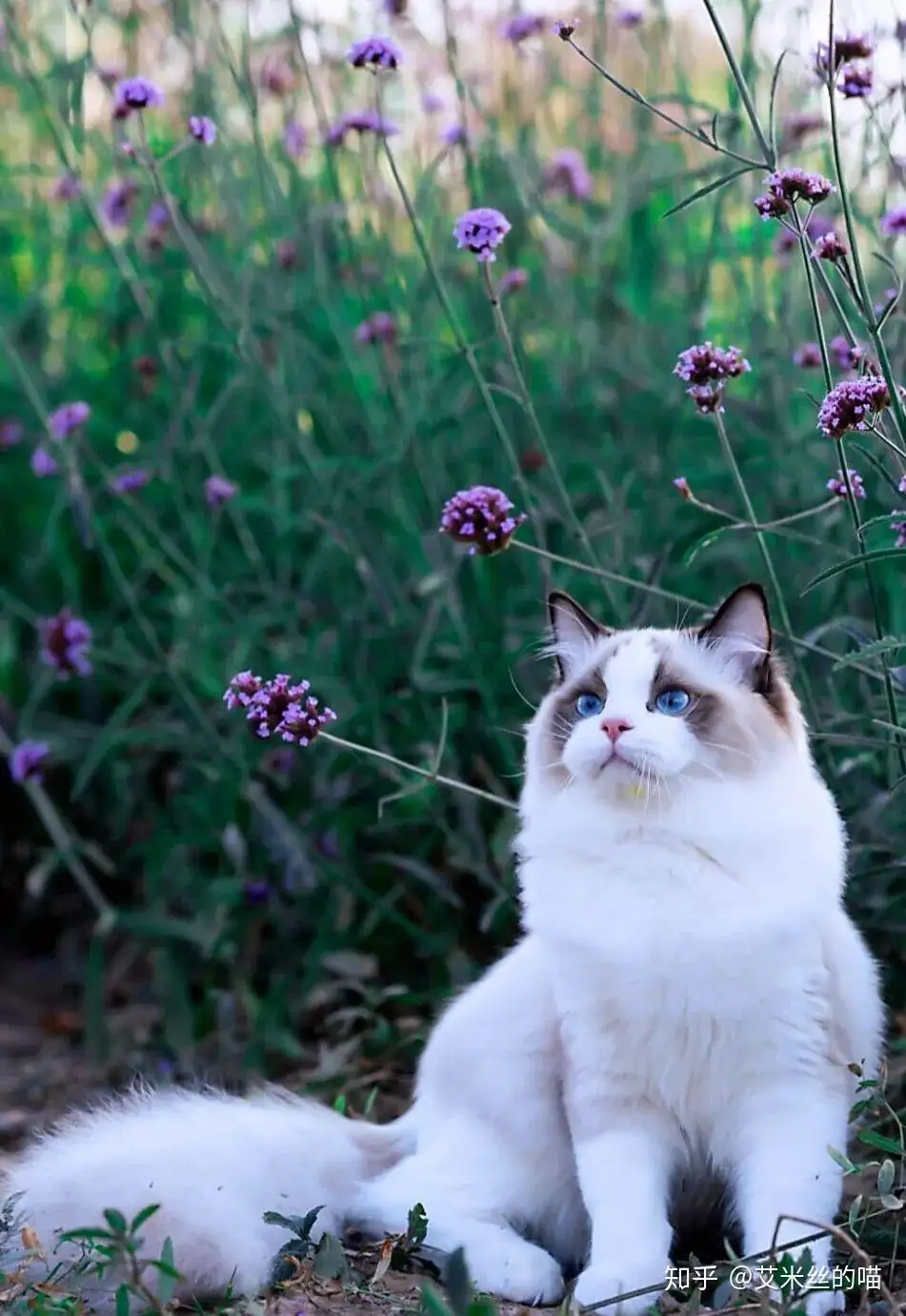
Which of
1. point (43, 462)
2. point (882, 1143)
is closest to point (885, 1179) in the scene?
point (882, 1143)

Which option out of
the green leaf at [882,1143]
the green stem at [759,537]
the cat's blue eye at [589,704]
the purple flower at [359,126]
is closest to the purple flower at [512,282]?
the purple flower at [359,126]

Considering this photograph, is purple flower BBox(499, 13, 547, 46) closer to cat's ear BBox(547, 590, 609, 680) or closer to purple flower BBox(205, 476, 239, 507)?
purple flower BBox(205, 476, 239, 507)

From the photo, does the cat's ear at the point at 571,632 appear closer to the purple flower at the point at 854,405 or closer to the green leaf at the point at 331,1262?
the purple flower at the point at 854,405

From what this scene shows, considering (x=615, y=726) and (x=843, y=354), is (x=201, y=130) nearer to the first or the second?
(x=843, y=354)

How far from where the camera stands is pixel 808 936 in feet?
6.37

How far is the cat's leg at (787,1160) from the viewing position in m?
1.88

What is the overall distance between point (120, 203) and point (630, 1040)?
2.17m

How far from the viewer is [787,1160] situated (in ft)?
6.23

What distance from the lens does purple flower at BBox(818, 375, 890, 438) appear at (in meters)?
1.82

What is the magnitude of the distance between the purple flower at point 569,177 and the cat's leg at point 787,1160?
6.68 ft

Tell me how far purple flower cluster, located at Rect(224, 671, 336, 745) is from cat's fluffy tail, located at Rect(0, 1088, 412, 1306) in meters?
0.55

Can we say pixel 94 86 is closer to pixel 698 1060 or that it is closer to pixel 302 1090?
pixel 302 1090

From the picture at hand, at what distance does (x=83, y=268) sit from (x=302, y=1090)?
2544 millimetres

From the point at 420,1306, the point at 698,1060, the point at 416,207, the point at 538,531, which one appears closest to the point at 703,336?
the point at 416,207
